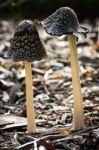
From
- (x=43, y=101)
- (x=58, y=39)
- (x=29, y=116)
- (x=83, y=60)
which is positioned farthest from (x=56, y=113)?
(x=58, y=39)

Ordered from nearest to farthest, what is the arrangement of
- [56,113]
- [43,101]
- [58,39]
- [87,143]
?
1. [87,143]
2. [56,113]
3. [43,101]
4. [58,39]

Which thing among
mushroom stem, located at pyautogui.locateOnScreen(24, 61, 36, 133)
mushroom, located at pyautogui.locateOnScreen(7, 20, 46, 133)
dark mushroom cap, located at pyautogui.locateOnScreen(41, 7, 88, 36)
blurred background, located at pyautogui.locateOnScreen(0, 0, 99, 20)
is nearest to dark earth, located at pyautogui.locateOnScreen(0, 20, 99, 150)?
mushroom stem, located at pyautogui.locateOnScreen(24, 61, 36, 133)

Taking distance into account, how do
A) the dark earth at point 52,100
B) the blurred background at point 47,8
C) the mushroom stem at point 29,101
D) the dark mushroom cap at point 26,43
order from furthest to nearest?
the blurred background at point 47,8 < the mushroom stem at point 29,101 < the dark mushroom cap at point 26,43 < the dark earth at point 52,100

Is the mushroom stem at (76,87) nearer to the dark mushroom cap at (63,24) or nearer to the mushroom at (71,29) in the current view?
the mushroom at (71,29)

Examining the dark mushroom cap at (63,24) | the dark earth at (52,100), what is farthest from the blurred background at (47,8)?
the dark mushroom cap at (63,24)

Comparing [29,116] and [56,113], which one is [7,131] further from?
[56,113]

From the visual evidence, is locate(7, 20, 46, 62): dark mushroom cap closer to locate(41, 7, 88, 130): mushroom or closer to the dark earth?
locate(41, 7, 88, 130): mushroom

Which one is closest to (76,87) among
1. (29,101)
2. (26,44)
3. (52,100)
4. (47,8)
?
(29,101)
